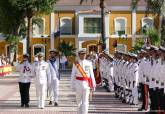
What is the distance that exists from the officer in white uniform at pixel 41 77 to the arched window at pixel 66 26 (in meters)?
51.8

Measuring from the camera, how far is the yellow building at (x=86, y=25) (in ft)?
233

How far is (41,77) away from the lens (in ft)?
65.3

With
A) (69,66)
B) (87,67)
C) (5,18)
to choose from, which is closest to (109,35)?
(69,66)

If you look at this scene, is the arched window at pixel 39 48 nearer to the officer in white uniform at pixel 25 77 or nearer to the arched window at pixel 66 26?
the arched window at pixel 66 26

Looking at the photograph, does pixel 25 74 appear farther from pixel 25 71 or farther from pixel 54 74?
pixel 54 74

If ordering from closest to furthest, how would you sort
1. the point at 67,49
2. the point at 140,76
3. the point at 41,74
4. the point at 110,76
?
the point at 140,76 < the point at 41,74 < the point at 110,76 < the point at 67,49

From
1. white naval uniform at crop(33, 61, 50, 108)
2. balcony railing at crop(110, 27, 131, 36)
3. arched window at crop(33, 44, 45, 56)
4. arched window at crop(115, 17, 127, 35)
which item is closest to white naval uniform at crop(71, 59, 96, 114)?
white naval uniform at crop(33, 61, 50, 108)

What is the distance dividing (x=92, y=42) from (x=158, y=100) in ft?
181

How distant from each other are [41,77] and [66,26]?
52495 millimetres

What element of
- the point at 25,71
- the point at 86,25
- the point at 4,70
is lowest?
the point at 4,70

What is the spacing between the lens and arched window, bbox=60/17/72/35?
236 feet

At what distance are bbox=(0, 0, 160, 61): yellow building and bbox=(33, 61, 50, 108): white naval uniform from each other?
50709 mm

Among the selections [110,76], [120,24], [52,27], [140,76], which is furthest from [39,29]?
[140,76]

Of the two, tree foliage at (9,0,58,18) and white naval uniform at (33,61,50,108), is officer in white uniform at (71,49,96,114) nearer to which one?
white naval uniform at (33,61,50,108)
